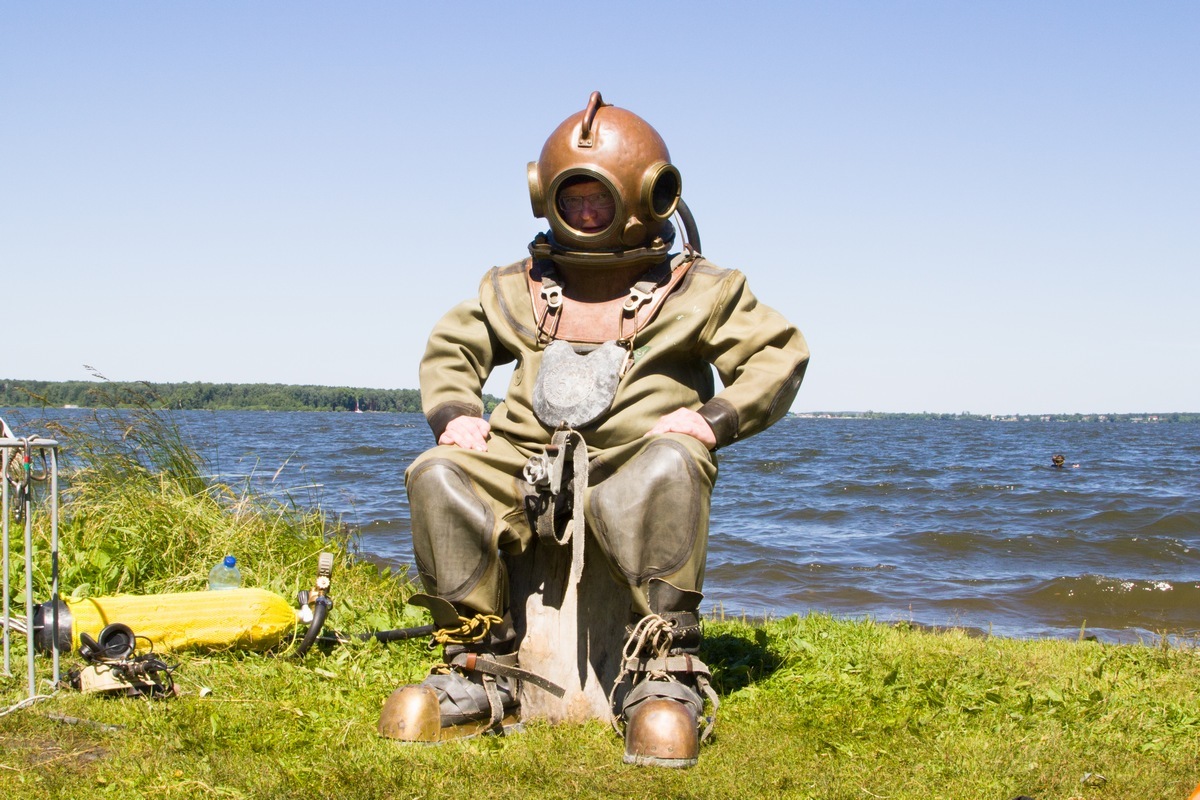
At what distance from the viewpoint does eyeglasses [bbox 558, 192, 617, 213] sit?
4156 millimetres

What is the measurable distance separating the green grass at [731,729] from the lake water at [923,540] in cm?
266

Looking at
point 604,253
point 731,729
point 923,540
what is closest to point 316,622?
point 731,729

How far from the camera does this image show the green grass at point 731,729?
3.21m

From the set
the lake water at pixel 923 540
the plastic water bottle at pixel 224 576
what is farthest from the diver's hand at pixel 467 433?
the lake water at pixel 923 540

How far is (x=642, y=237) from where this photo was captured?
13.8 feet

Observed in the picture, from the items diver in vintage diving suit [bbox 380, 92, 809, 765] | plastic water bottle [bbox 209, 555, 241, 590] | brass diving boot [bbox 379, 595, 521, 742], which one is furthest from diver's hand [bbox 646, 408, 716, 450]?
plastic water bottle [bbox 209, 555, 241, 590]

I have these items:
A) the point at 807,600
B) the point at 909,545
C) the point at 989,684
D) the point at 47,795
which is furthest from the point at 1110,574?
the point at 47,795

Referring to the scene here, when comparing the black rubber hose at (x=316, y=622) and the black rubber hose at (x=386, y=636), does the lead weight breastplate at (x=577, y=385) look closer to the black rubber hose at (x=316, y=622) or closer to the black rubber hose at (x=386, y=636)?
the black rubber hose at (x=316, y=622)

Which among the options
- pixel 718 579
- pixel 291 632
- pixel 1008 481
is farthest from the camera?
pixel 1008 481

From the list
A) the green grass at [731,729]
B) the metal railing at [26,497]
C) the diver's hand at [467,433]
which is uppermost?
the diver's hand at [467,433]

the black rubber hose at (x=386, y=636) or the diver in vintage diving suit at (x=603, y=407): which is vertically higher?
the diver in vintage diving suit at (x=603, y=407)

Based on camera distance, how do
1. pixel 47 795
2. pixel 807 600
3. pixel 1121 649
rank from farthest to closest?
pixel 807 600 → pixel 1121 649 → pixel 47 795

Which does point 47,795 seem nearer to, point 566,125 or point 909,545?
point 566,125

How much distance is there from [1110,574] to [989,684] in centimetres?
700
